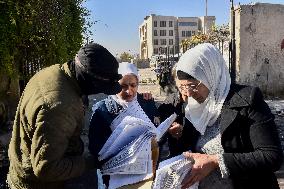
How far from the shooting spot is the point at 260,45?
11742mm

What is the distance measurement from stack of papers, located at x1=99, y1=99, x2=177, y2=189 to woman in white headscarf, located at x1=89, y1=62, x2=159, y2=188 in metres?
0.11

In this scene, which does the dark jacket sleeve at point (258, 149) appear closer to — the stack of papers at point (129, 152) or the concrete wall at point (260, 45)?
the stack of papers at point (129, 152)

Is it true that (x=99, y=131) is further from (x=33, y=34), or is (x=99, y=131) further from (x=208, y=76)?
(x=33, y=34)

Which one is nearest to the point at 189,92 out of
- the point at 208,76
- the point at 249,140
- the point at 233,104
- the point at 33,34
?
the point at 208,76

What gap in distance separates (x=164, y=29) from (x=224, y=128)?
95199mm

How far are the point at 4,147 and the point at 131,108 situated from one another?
17.5ft

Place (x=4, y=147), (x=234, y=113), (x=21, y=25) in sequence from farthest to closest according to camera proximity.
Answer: (x=21, y=25)
(x=4, y=147)
(x=234, y=113)

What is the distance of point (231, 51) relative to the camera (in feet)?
35.2

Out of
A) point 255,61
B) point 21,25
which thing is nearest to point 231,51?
point 255,61

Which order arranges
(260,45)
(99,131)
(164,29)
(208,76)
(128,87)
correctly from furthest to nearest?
(164,29)
(260,45)
(128,87)
(99,131)
(208,76)

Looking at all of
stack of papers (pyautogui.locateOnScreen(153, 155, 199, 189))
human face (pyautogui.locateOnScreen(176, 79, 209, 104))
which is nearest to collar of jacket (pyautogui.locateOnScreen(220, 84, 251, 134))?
human face (pyautogui.locateOnScreen(176, 79, 209, 104))

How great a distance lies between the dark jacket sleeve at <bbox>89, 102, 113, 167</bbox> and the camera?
225 centimetres

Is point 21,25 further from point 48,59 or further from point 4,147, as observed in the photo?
point 4,147

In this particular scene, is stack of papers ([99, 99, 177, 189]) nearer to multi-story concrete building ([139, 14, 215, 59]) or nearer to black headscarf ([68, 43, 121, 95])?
black headscarf ([68, 43, 121, 95])
